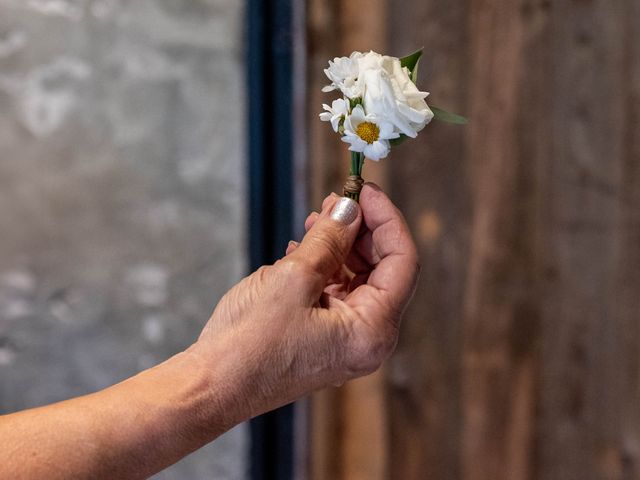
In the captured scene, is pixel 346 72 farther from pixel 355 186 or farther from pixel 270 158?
pixel 270 158

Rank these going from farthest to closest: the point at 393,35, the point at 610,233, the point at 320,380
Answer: the point at 393,35
the point at 610,233
the point at 320,380

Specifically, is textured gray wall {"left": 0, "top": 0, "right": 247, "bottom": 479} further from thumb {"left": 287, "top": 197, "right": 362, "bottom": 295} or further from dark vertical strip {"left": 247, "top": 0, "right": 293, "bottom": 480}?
thumb {"left": 287, "top": 197, "right": 362, "bottom": 295}

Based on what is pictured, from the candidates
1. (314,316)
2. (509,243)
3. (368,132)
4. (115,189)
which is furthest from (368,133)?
(115,189)

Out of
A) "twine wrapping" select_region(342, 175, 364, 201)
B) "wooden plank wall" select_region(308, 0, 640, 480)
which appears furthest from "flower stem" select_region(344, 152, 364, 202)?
"wooden plank wall" select_region(308, 0, 640, 480)

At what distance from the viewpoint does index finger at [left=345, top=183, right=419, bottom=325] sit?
81 centimetres

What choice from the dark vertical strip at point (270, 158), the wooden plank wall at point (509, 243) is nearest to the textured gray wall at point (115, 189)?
the dark vertical strip at point (270, 158)

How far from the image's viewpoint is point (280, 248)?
1.47m

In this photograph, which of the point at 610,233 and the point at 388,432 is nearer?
the point at 610,233

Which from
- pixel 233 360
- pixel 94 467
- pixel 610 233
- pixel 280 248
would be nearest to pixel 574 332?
pixel 610 233

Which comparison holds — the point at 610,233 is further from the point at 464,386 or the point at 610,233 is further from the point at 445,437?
the point at 445,437

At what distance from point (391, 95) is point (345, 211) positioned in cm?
16

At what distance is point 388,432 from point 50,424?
2.93 feet

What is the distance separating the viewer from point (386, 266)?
0.83 m

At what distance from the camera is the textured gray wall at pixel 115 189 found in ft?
4.43
